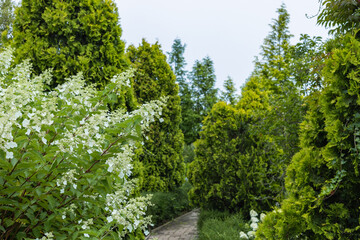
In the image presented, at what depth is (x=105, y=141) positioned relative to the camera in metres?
1.71

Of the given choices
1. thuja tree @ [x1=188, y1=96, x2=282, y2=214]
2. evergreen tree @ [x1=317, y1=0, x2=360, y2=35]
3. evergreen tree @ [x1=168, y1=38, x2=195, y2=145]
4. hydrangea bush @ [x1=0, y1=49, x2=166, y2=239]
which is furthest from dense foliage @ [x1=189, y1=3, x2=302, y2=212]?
evergreen tree @ [x1=168, y1=38, x2=195, y2=145]

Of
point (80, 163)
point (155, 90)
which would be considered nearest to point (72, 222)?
point (80, 163)

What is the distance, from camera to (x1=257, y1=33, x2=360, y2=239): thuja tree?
83.3 inches

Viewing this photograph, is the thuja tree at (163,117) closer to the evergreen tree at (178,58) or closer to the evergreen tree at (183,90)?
the evergreen tree at (183,90)

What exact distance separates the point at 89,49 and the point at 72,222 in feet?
8.08

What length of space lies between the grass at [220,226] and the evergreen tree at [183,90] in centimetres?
1573

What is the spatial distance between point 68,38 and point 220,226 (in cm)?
397

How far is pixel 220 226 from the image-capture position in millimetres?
5047

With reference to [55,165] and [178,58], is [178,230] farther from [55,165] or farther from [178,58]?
[178,58]

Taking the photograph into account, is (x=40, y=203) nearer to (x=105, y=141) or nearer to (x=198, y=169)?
(x=105, y=141)

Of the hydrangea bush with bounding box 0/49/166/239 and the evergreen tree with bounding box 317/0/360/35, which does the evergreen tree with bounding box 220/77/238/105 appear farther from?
the hydrangea bush with bounding box 0/49/166/239

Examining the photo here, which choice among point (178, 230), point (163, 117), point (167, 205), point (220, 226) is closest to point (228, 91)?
point (163, 117)

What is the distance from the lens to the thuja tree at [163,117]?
851cm

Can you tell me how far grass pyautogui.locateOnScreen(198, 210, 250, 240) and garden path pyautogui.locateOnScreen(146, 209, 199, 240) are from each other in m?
0.57
